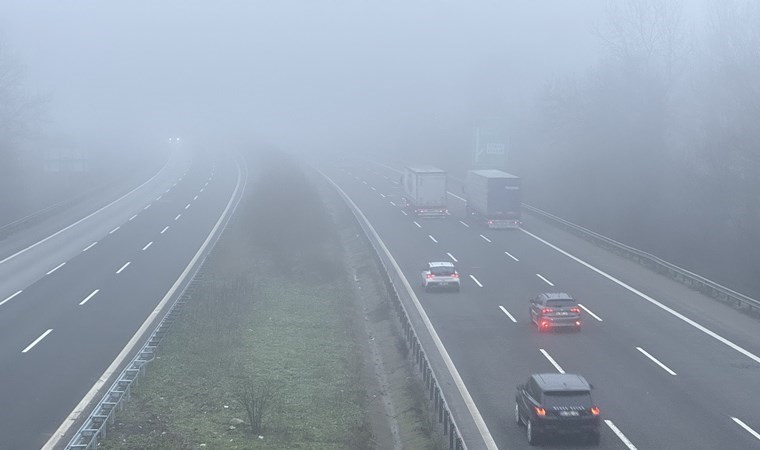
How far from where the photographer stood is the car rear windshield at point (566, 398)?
1906 centimetres

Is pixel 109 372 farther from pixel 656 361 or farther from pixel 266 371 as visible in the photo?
pixel 656 361

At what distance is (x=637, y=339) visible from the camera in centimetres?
2942

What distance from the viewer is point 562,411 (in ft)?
62.2

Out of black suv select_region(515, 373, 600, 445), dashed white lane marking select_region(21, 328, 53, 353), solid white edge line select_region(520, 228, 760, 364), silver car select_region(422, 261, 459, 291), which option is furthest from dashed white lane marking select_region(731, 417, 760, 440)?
dashed white lane marking select_region(21, 328, 53, 353)

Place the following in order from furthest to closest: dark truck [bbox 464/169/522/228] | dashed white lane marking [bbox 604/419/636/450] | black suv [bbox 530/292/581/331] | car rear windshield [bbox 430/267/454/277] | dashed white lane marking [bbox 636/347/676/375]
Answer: dark truck [bbox 464/169/522/228] → car rear windshield [bbox 430/267/454/277] → black suv [bbox 530/292/581/331] → dashed white lane marking [bbox 636/347/676/375] → dashed white lane marking [bbox 604/419/636/450]

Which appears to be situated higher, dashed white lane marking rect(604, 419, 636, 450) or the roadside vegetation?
dashed white lane marking rect(604, 419, 636, 450)

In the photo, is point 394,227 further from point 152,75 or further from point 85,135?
point 152,75

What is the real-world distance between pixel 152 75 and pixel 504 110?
77.5m

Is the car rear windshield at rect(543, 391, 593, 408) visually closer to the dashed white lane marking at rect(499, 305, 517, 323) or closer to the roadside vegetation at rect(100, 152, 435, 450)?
the roadside vegetation at rect(100, 152, 435, 450)

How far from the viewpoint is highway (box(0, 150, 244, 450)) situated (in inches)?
904

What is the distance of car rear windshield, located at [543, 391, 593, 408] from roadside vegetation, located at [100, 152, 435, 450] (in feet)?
9.93

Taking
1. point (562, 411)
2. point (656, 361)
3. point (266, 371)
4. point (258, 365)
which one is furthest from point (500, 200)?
point (562, 411)

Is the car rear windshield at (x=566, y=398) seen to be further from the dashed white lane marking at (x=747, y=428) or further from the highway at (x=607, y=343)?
the dashed white lane marking at (x=747, y=428)

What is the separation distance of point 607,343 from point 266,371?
10860 millimetres
